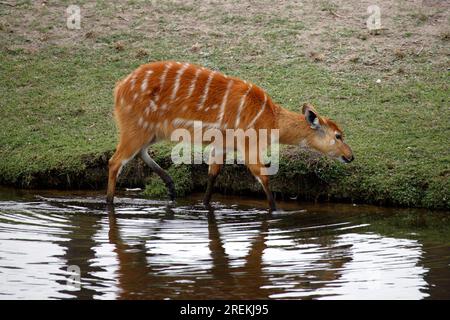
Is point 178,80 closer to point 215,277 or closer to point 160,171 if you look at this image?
point 160,171

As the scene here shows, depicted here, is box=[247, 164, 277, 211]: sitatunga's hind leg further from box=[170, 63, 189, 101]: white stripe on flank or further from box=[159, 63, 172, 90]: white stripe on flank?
box=[159, 63, 172, 90]: white stripe on flank

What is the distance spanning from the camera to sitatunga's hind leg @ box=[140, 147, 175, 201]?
8.97 meters

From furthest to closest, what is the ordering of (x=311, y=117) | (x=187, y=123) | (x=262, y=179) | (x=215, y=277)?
(x=311, y=117) < (x=187, y=123) < (x=262, y=179) < (x=215, y=277)

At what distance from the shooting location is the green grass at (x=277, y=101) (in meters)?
8.82

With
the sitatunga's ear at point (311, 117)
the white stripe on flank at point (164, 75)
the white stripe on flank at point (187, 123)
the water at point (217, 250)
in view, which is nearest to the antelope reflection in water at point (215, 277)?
the water at point (217, 250)

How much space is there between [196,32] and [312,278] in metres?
6.90

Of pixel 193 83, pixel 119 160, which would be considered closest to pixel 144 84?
pixel 193 83

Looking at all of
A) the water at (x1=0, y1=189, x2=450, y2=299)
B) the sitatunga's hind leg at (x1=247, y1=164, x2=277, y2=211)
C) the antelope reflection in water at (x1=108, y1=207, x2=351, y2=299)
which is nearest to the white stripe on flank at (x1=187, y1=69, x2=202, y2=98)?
the sitatunga's hind leg at (x1=247, y1=164, x2=277, y2=211)

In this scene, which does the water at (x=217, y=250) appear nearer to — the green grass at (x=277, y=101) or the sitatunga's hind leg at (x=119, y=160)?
the sitatunga's hind leg at (x=119, y=160)

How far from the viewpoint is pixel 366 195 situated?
28.2 feet

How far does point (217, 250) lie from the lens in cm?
703

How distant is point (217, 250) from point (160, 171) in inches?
86.6
